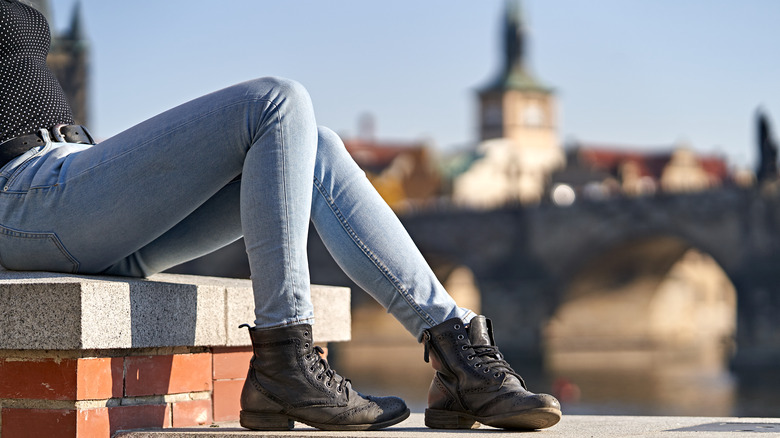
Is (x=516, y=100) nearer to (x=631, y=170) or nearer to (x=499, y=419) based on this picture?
(x=631, y=170)

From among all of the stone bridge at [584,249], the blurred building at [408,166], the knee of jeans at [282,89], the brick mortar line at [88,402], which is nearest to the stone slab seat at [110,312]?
the brick mortar line at [88,402]

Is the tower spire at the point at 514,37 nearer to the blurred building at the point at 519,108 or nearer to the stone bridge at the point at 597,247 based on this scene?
the blurred building at the point at 519,108

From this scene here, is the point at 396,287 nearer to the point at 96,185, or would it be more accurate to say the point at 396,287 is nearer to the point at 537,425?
the point at 537,425

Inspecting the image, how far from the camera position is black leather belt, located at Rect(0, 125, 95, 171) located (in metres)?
2.34

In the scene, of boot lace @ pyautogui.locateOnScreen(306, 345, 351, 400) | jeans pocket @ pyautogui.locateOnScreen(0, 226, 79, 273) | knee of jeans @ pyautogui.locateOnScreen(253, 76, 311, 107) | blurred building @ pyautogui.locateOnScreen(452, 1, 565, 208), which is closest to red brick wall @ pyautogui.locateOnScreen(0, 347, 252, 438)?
jeans pocket @ pyautogui.locateOnScreen(0, 226, 79, 273)

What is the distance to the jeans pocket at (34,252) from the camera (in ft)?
7.27

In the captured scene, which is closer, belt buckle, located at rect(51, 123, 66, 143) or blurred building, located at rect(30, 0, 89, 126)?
belt buckle, located at rect(51, 123, 66, 143)

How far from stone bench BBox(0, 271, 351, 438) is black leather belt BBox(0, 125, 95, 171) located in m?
0.26

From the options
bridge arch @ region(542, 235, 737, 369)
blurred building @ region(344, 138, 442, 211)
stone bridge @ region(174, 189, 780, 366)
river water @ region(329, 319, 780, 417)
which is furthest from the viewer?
blurred building @ region(344, 138, 442, 211)

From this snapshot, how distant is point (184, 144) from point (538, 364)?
29.1 meters

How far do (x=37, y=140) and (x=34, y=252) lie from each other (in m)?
0.28

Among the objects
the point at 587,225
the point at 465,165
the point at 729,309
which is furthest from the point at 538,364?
the point at 465,165

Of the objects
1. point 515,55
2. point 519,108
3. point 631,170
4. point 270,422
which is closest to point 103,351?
point 270,422

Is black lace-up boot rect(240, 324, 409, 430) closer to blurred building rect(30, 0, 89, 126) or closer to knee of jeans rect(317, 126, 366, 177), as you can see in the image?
knee of jeans rect(317, 126, 366, 177)
